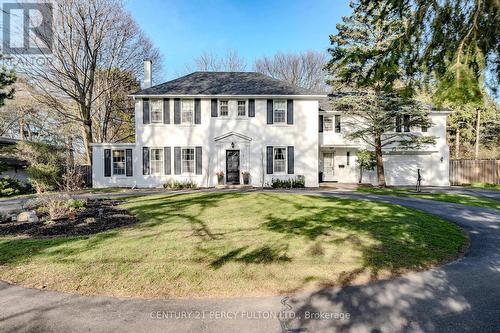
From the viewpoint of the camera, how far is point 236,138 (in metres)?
18.1

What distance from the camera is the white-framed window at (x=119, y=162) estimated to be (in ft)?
61.1

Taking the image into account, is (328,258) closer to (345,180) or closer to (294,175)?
(294,175)

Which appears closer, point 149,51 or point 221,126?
point 221,126

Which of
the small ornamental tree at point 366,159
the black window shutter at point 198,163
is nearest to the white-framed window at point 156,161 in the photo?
the black window shutter at point 198,163

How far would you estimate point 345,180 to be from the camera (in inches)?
811

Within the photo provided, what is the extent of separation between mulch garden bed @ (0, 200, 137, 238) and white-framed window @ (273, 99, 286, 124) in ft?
38.8

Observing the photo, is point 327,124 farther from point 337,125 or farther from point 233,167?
point 233,167

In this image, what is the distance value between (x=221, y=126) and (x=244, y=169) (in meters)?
3.23

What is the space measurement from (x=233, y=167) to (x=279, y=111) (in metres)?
4.81

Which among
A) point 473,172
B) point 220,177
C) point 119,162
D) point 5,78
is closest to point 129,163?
point 119,162

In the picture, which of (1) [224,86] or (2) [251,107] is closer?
(2) [251,107]

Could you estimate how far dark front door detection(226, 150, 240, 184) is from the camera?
59.8 ft

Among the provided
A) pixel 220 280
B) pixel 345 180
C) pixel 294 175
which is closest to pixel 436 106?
pixel 220 280

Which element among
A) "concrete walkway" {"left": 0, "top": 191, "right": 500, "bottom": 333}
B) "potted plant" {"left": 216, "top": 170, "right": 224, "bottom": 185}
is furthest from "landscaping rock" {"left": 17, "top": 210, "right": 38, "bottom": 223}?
"potted plant" {"left": 216, "top": 170, "right": 224, "bottom": 185}
